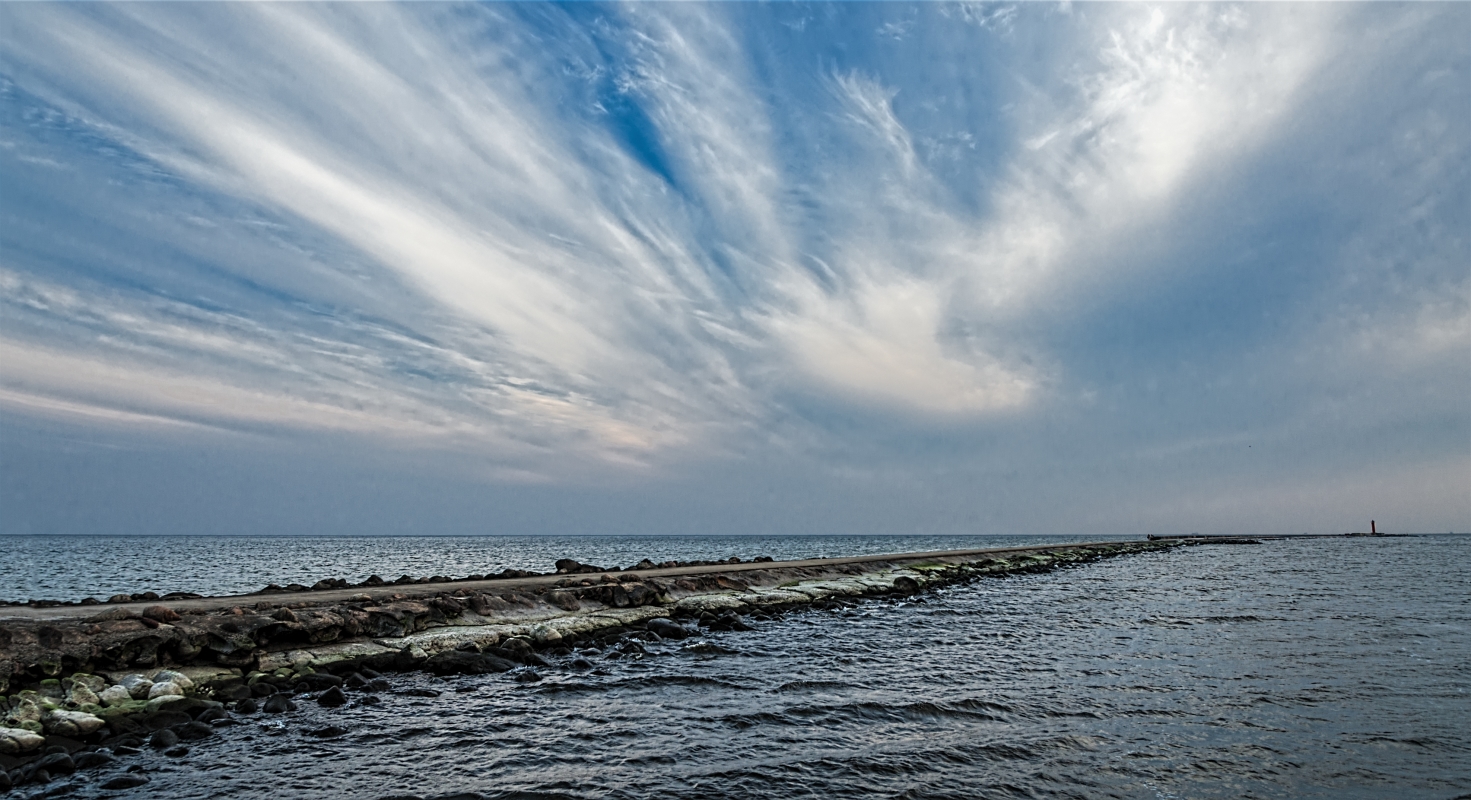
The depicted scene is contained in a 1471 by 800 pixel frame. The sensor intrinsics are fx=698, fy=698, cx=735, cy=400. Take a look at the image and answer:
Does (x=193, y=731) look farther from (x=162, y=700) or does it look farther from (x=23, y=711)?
(x=23, y=711)

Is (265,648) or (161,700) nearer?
(161,700)

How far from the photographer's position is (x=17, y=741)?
11.9m

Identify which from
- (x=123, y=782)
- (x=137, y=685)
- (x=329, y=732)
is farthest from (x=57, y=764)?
(x=137, y=685)

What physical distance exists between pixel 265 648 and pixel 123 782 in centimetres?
871

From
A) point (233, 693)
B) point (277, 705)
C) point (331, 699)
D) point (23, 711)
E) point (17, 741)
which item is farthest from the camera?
point (233, 693)

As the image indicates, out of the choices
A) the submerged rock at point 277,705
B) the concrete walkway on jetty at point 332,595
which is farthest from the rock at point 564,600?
the submerged rock at point 277,705

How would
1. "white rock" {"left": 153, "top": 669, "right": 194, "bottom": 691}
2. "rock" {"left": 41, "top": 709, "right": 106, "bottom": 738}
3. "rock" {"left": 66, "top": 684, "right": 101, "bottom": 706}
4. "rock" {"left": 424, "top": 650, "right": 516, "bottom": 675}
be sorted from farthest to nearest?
"rock" {"left": 424, "top": 650, "right": 516, "bottom": 675}
"white rock" {"left": 153, "top": 669, "right": 194, "bottom": 691}
"rock" {"left": 66, "top": 684, "right": 101, "bottom": 706}
"rock" {"left": 41, "top": 709, "right": 106, "bottom": 738}

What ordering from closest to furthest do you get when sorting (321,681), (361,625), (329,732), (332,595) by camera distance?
1. (329,732)
2. (321,681)
3. (361,625)
4. (332,595)

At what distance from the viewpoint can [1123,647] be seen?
22.0 m

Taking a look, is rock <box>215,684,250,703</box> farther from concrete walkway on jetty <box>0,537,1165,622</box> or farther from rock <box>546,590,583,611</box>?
rock <box>546,590,583,611</box>

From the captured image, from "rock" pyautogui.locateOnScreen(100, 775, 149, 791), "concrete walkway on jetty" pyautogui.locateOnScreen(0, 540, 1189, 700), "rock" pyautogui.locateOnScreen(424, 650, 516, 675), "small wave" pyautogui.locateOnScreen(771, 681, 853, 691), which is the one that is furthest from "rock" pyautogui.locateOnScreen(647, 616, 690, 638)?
"rock" pyautogui.locateOnScreen(100, 775, 149, 791)

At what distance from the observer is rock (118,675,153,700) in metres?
14.8

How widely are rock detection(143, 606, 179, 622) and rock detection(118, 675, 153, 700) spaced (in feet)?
9.90

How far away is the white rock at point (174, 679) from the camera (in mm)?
15367
